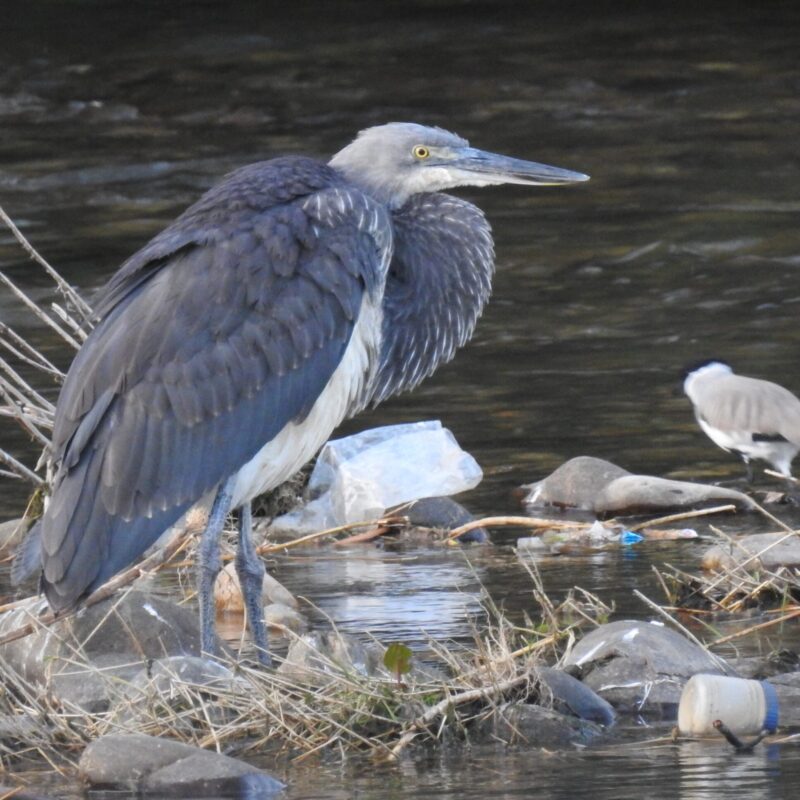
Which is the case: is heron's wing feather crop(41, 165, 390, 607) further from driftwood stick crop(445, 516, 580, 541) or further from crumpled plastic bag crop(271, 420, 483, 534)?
crumpled plastic bag crop(271, 420, 483, 534)

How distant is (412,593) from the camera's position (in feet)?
21.6

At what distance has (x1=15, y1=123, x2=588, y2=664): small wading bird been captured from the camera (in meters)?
5.41

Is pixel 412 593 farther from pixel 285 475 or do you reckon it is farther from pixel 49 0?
pixel 49 0

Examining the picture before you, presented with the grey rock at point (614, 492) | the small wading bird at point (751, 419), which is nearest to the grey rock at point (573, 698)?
the grey rock at point (614, 492)

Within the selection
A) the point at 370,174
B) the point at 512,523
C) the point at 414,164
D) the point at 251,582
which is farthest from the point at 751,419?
the point at 251,582

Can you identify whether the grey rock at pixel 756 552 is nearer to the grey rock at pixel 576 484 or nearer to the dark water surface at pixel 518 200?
the dark water surface at pixel 518 200

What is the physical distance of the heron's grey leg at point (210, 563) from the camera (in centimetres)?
541

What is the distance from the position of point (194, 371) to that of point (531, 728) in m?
1.55

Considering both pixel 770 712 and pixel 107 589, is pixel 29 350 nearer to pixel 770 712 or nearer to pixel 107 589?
pixel 107 589

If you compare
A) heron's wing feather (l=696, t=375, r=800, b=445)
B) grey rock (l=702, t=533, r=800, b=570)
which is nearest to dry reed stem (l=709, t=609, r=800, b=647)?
grey rock (l=702, t=533, r=800, b=570)

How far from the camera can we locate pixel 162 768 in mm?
4461

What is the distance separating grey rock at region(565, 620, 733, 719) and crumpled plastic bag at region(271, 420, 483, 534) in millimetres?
2510

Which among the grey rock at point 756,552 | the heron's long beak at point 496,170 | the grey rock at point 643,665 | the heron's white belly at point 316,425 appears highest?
the heron's long beak at point 496,170

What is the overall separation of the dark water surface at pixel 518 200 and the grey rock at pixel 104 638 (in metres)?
0.76
